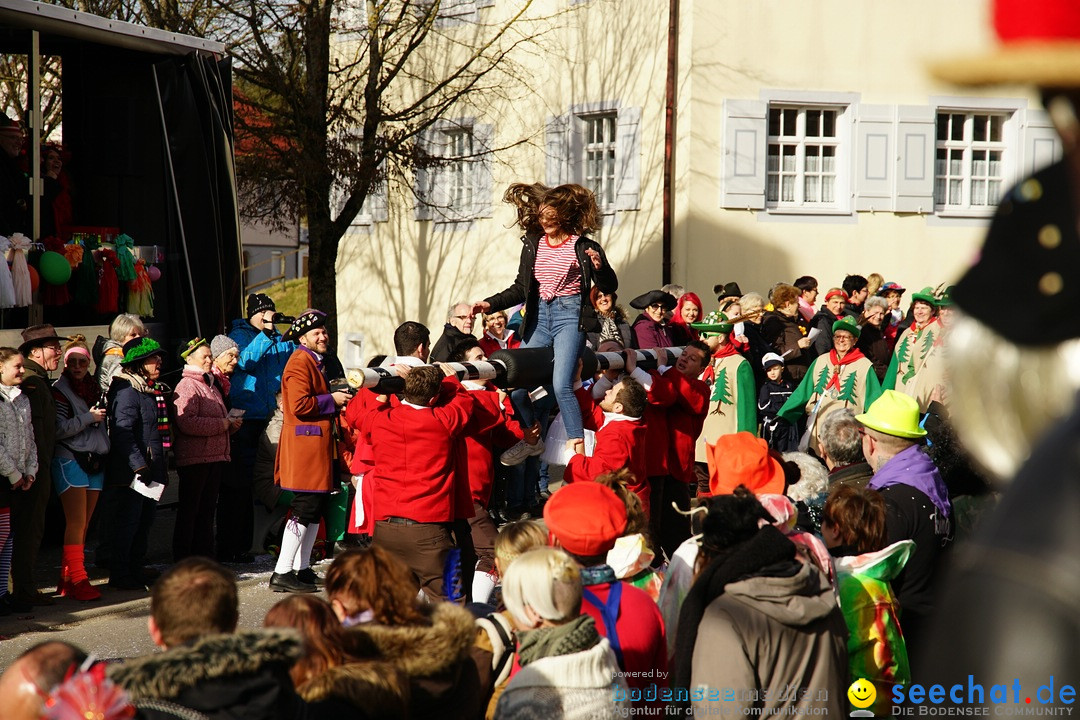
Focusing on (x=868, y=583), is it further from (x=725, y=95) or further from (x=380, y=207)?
(x=380, y=207)

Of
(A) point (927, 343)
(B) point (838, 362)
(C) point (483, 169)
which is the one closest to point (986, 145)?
(C) point (483, 169)

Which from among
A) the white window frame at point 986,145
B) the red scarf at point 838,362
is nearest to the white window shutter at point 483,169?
the white window frame at point 986,145

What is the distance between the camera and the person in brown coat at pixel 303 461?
29.4 ft

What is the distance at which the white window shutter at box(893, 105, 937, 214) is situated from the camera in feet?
61.0

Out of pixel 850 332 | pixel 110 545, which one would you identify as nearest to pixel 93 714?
pixel 110 545

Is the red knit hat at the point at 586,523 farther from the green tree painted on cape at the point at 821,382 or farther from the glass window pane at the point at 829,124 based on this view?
the glass window pane at the point at 829,124

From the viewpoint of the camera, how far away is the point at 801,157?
1861 centimetres

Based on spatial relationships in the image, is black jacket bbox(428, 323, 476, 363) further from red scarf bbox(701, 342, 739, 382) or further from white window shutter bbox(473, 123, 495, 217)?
white window shutter bbox(473, 123, 495, 217)

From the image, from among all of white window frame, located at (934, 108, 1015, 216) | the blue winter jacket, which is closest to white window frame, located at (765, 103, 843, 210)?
white window frame, located at (934, 108, 1015, 216)

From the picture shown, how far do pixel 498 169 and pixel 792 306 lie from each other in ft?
26.6

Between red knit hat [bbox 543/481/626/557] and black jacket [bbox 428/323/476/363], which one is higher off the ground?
black jacket [bbox 428/323/476/363]

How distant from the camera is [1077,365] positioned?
1.12 meters

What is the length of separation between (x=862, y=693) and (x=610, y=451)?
126 inches

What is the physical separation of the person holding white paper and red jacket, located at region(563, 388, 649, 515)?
3149 mm
